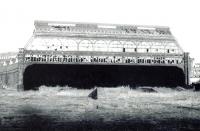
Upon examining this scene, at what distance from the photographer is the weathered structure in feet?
92.8

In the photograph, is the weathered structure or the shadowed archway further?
the shadowed archway

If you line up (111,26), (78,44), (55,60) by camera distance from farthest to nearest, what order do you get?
(111,26), (78,44), (55,60)

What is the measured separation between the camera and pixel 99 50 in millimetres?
31594

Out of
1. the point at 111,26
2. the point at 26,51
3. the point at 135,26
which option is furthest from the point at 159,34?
the point at 26,51

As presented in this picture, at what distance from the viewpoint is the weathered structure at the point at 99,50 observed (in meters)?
28.3

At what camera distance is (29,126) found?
8.17 meters

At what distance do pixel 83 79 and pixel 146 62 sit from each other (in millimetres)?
6512

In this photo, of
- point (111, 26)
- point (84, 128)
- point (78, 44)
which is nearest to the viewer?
point (84, 128)

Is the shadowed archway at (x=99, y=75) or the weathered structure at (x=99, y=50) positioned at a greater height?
the weathered structure at (x=99, y=50)

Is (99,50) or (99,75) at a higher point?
(99,50)

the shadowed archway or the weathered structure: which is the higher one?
the weathered structure

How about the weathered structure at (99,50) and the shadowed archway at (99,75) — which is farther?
the shadowed archway at (99,75)

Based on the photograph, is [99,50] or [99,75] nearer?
[99,75]

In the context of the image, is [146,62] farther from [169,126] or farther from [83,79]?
[169,126]
